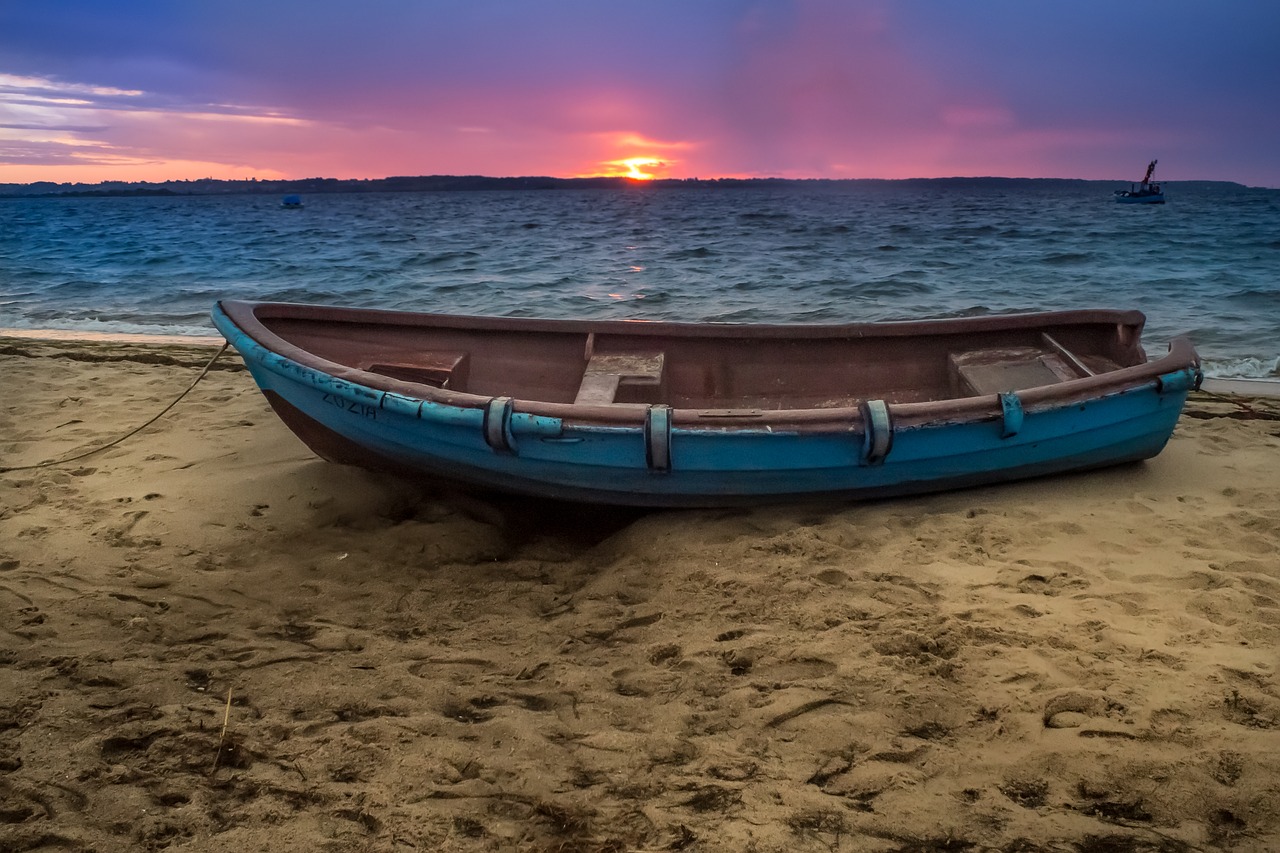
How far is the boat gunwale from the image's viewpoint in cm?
418

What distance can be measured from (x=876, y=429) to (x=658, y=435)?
1088 millimetres

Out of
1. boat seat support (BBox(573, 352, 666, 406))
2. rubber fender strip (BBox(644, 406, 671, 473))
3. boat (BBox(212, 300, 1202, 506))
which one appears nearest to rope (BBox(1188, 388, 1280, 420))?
boat (BBox(212, 300, 1202, 506))

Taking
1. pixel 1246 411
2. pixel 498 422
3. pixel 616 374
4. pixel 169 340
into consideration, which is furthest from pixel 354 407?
pixel 169 340

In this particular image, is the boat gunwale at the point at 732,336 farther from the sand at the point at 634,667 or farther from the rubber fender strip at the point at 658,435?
the sand at the point at 634,667

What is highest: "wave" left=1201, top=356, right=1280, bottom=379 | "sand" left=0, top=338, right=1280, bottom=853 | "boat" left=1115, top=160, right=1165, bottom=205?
"boat" left=1115, top=160, right=1165, bottom=205

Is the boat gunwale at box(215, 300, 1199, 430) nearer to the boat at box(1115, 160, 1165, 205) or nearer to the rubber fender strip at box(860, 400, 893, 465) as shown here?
the rubber fender strip at box(860, 400, 893, 465)

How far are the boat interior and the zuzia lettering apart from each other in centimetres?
120

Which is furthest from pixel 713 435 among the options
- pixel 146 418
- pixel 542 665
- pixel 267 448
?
pixel 146 418

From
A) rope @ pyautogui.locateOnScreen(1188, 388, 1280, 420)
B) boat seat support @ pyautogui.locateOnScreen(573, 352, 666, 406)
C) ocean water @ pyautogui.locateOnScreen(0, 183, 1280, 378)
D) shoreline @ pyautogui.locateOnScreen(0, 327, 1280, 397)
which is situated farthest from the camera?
ocean water @ pyautogui.locateOnScreen(0, 183, 1280, 378)

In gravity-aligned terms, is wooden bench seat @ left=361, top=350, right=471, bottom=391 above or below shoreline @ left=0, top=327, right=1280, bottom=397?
above

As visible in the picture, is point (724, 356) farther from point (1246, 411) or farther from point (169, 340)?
point (169, 340)

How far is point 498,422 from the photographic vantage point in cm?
417

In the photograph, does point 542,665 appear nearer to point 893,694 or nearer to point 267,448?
point 893,694

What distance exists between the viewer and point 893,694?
9.53 feet
